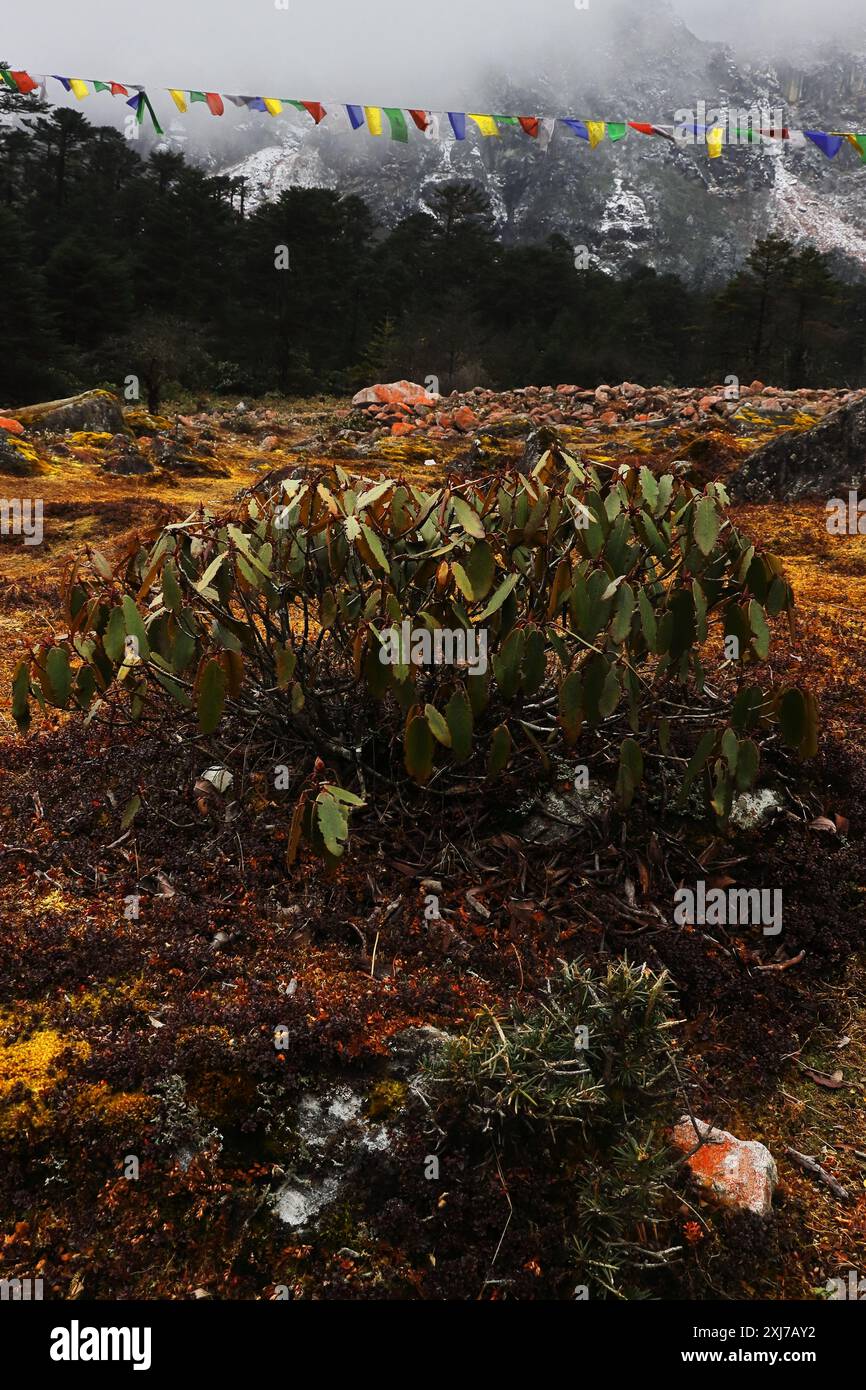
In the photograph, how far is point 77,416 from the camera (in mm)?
12555

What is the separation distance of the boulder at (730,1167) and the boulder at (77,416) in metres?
12.9

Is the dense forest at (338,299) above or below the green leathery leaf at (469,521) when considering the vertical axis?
above

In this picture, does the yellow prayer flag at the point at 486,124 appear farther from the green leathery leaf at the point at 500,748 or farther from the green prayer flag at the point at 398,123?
the green leathery leaf at the point at 500,748

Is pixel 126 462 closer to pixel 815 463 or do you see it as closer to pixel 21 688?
pixel 815 463

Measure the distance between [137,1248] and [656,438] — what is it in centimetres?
1129

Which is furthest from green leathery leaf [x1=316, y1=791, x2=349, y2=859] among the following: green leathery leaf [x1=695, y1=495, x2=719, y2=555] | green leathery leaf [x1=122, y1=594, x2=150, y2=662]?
green leathery leaf [x1=695, y1=495, x2=719, y2=555]

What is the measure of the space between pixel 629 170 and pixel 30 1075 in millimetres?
120782

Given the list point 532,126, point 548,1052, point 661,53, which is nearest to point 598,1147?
point 548,1052

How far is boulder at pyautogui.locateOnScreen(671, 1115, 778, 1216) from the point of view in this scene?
1.71 meters

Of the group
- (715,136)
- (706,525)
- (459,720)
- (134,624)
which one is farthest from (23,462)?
(706,525)

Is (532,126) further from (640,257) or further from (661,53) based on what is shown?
(661,53)

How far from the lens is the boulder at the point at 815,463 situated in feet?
23.7

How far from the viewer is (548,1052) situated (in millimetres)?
1832

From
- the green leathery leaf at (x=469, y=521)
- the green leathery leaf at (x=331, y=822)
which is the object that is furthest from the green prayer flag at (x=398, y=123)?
the green leathery leaf at (x=331, y=822)
